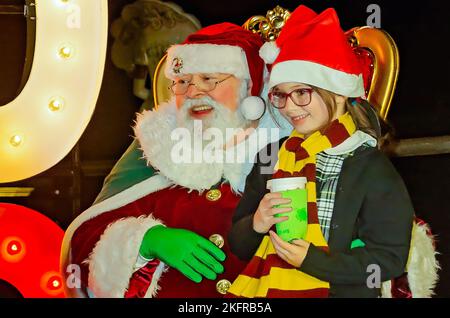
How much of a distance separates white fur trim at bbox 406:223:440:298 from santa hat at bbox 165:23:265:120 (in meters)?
0.48

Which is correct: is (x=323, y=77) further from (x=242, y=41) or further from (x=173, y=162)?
(x=173, y=162)

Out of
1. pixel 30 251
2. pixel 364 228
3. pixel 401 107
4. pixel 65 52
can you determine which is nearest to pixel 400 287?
pixel 364 228

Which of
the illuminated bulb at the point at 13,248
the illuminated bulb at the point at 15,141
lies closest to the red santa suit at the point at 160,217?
the illuminated bulb at the point at 13,248

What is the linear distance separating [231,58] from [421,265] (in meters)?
0.68

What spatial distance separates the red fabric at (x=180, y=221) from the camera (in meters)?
1.66

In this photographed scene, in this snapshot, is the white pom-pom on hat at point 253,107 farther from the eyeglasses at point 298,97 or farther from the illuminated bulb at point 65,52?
the illuminated bulb at point 65,52

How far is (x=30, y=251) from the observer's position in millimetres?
1918

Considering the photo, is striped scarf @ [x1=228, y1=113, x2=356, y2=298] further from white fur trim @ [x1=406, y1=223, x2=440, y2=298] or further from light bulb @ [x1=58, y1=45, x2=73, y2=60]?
light bulb @ [x1=58, y1=45, x2=73, y2=60]

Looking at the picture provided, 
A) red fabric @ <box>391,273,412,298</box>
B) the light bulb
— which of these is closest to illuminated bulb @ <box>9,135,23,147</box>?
the light bulb

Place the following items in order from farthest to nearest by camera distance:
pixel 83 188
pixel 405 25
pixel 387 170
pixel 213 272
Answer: pixel 83 188, pixel 405 25, pixel 213 272, pixel 387 170
